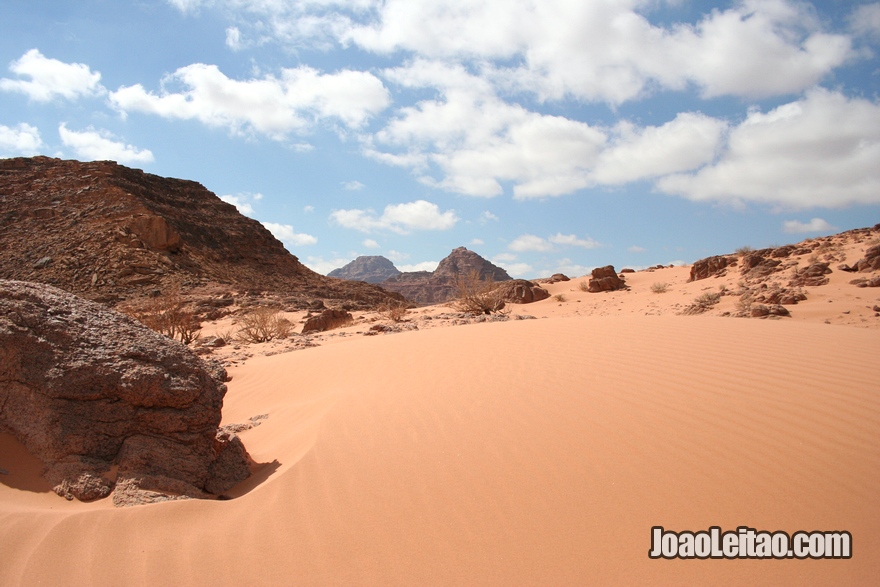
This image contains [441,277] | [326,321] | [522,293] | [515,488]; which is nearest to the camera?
[515,488]

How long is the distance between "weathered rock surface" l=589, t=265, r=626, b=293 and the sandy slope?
19.0 m

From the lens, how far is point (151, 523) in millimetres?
2338

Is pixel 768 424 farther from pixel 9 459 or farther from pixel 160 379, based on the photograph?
pixel 9 459

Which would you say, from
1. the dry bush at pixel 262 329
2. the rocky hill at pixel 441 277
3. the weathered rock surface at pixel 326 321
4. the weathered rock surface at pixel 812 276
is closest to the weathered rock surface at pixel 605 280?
the weathered rock surface at pixel 812 276

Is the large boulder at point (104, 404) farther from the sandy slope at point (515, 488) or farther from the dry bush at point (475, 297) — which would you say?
the dry bush at point (475, 297)

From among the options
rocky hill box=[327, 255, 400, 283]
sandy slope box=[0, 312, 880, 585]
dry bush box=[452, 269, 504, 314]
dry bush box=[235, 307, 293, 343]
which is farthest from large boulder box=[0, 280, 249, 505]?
rocky hill box=[327, 255, 400, 283]

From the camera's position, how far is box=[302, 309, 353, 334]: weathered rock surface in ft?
46.1

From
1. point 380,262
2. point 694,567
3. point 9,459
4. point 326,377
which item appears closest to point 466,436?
point 694,567

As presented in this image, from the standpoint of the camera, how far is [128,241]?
26062mm

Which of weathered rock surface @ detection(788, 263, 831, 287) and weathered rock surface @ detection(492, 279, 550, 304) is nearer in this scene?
weathered rock surface @ detection(788, 263, 831, 287)

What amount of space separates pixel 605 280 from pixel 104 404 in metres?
23.3

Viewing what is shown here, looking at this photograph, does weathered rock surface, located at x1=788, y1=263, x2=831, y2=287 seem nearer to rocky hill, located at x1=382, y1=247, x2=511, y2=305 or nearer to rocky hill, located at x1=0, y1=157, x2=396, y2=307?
rocky hill, located at x1=0, y1=157, x2=396, y2=307

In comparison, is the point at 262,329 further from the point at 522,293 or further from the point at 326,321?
the point at 522,293

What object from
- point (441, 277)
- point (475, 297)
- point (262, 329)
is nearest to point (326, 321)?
point (262, 329)
